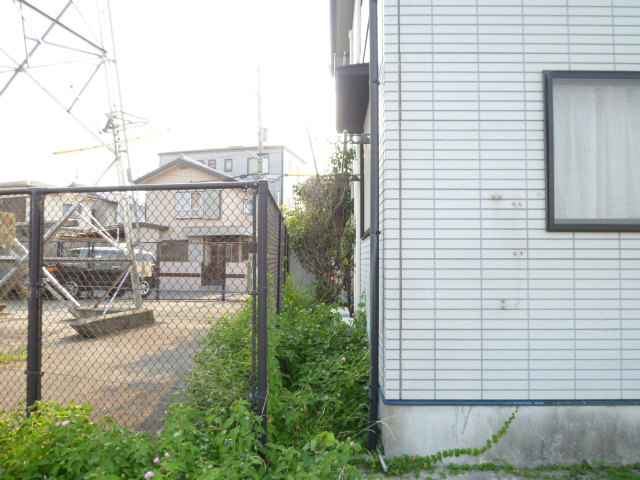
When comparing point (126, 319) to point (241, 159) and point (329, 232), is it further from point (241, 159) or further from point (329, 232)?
point (241, 159)

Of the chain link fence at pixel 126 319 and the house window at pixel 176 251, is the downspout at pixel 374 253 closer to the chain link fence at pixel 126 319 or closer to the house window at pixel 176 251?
the chain link fence at pixel 126 319

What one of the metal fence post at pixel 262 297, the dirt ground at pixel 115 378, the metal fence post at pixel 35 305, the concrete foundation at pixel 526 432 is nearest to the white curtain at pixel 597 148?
the concrete foundation at pixel 526 432

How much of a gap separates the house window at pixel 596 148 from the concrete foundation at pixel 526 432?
130 cm

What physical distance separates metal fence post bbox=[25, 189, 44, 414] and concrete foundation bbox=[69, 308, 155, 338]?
4225mm

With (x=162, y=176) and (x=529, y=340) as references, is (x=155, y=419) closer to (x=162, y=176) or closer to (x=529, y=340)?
(x=529, y=340)

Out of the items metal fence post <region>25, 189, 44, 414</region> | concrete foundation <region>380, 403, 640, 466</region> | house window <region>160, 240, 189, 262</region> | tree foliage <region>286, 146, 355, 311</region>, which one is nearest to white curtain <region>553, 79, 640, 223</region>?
concrete foundation <region>380, 403, 640, 466</region>

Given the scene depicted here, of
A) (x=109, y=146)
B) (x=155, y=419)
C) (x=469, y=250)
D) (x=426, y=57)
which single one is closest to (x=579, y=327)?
(x=469, y=250)

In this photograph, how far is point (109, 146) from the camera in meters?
8.20

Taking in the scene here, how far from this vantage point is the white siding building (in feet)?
9.22

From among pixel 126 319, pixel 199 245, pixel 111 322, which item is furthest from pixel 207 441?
pixel 199 245

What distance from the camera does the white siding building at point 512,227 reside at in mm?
2811

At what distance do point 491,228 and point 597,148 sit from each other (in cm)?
98

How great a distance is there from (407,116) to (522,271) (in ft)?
4.23

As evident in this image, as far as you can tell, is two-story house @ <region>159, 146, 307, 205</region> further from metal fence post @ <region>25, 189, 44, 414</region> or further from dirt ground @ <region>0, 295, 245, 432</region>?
metal fence post @ <region>25, 189, 44, 414</region>
